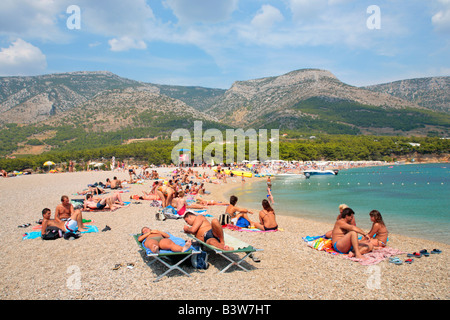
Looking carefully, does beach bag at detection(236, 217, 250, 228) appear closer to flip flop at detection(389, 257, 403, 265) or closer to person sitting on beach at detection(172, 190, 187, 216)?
person sitting on beach at detection(172, 190, 187, 216)

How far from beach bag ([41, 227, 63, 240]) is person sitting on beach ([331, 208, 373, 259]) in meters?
7.35

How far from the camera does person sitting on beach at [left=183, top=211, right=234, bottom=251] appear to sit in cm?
622

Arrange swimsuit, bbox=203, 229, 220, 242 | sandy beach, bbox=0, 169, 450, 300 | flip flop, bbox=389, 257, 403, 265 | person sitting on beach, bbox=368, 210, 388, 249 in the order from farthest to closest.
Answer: person sitting on beach, bbox=368, 210, 388, 249, flip flop, bbox=389, 257, 403, 265, swimsuit, bbox=203, 229, 220, 242, sandy beach, bbox=0, 169, 450, 300

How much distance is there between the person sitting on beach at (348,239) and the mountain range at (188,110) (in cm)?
9335

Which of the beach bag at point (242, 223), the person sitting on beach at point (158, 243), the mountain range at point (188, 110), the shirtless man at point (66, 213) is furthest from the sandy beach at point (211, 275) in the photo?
the mountain range at point (188, 110)

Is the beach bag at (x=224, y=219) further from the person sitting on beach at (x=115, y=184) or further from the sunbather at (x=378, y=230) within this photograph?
the person sitting on beach at (x=115, y=184)

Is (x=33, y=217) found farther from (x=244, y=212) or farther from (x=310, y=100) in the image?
(x=310, y=100)

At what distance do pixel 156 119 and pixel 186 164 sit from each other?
195 ft

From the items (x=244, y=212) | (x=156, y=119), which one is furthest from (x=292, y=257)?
(x=156, y=119)

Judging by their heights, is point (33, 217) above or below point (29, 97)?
below

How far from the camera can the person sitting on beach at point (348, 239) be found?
7035mm

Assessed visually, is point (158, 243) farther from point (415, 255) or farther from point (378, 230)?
point (415, 255)

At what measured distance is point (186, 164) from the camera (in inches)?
2164

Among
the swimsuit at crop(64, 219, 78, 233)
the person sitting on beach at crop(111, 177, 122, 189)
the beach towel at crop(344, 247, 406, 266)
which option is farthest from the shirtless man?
the person sitting on beach at crop(111, 177, 122, 189)
